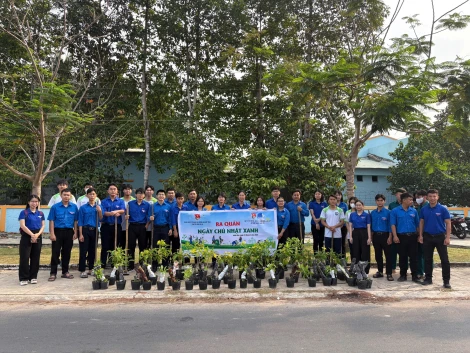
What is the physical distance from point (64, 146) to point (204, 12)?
839cm

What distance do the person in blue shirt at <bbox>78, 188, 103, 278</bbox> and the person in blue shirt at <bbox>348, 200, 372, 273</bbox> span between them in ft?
16.9

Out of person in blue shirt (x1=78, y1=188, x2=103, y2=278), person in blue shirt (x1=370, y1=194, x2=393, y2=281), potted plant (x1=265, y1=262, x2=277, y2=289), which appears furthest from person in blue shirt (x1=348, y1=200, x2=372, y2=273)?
person in blue shirt (x1=78, y1=188, x2=103, y2=278)

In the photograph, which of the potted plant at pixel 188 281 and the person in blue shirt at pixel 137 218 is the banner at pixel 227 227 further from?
the potted plant at pixel 188 281

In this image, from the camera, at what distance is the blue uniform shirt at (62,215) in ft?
23.3

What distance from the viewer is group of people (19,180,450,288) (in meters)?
6.86

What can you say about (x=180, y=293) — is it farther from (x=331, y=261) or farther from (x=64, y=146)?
(x=64, y=146)

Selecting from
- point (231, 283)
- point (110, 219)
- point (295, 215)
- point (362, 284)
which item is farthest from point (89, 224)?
point (362, 284)

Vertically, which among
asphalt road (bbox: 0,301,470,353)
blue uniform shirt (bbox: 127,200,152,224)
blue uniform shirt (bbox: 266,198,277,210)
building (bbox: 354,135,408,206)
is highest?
building (bbox: 354,135,408,206)

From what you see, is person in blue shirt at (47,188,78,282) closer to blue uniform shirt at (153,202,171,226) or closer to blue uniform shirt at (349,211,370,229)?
blue uniform shirt at (153,202,171,226)

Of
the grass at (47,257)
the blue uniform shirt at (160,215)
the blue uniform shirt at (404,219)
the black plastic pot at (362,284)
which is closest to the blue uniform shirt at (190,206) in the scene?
the blue uniform shirt at (160,215)

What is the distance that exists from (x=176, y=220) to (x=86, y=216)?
5.92ft

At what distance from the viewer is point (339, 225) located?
7.80 meters

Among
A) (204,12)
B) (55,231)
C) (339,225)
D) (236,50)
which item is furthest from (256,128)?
(55,231)

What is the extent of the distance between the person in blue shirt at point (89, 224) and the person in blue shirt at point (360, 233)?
516cm
